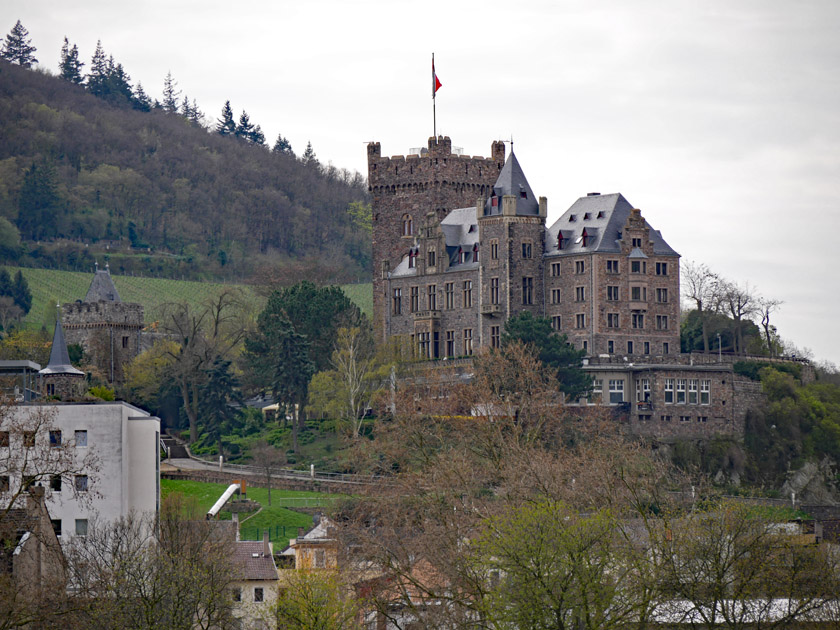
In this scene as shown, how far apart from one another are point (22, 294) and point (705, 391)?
7842 centimetres

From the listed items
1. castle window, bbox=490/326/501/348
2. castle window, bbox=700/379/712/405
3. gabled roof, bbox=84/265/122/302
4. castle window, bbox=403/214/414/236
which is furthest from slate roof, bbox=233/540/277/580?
gabled roof, bbox=84/265/122/302

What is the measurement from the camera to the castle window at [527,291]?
359ft

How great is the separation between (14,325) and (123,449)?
77.1 metres

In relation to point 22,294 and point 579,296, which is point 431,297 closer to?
point 579,296

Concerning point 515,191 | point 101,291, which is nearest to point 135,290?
point 101,291

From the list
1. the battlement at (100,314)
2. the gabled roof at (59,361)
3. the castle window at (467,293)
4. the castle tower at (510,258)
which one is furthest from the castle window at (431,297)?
the battlement at (100,314)

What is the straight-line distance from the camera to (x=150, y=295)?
570ft

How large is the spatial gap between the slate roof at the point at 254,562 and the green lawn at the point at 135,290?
271ft

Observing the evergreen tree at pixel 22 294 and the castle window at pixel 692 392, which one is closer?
the castle window at pixel 692 392

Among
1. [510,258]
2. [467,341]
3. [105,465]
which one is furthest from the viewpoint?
[467,341]

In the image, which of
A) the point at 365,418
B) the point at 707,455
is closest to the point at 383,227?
the point at 365,418

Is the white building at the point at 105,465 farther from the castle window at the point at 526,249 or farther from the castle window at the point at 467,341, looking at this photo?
the castle window at the point at 526,249

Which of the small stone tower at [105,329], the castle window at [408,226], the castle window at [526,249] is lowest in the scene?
the small stone tower at [105,329]

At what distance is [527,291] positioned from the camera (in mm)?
109625
